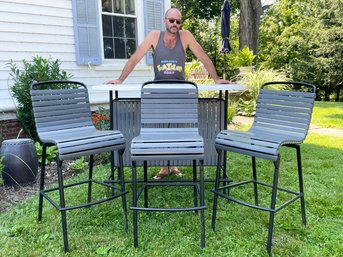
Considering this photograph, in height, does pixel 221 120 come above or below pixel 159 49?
below

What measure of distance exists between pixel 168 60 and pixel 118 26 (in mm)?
3313

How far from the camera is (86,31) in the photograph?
536cm

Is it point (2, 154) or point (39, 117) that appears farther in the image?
point (2, 154)

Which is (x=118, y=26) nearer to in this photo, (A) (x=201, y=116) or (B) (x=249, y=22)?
(A) (x=201, y=116)

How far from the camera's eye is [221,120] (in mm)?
2945

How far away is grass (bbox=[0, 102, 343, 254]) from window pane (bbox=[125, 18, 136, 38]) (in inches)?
153

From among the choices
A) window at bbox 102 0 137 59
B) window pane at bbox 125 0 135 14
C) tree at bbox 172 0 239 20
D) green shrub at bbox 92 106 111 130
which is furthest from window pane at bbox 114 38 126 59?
tree at bbox 172 0 239 20

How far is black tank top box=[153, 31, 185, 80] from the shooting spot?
298 centimetres

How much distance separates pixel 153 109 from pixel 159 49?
Result: 93 centimetres

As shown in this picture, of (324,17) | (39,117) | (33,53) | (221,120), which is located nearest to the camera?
(39,117)

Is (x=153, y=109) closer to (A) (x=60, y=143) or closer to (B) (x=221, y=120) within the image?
(A) (x=60, y=143)

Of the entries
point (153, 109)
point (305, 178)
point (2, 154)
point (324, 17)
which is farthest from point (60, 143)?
point (324, 17)

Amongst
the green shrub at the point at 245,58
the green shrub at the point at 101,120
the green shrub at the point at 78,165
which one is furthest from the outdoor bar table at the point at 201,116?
the green shrub at the point at 245,58

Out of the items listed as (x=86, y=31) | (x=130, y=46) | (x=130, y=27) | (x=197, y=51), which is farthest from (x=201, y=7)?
(x=197, y=51)
